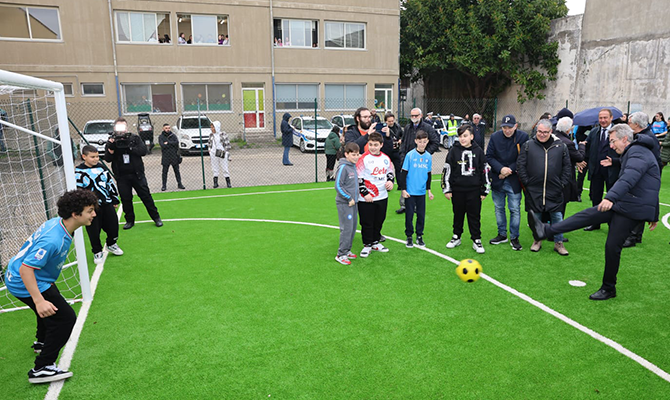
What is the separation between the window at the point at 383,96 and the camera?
29031 millimetres

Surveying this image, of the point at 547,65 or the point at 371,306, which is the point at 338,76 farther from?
the point at 371,306

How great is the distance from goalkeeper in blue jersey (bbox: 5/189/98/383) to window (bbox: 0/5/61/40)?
23.4m

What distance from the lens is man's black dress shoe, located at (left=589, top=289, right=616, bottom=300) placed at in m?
5.61

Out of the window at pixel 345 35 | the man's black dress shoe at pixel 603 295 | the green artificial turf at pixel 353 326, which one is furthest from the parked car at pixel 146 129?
the man's black dress shoe at pixel 603 295

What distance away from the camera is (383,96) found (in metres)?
29.2

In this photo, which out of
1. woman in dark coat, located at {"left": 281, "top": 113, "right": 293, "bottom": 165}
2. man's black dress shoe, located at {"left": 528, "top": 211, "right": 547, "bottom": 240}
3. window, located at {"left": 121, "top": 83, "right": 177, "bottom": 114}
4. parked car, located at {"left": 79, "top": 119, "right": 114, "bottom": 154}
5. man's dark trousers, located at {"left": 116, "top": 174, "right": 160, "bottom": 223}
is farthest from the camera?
window, located at {"left": 121, "top": 83, "right": 177, "bottom": 114}

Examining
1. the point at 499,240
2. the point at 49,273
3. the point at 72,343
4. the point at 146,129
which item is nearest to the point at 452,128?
the point at 146,129

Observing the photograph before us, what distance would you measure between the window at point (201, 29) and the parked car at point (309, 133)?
6.59 meters

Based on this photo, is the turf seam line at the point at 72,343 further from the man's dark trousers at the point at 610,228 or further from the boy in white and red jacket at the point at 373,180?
the man's dark trousers at the point at 610,228

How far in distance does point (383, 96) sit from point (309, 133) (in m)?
8.48

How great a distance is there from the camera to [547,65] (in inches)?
1087

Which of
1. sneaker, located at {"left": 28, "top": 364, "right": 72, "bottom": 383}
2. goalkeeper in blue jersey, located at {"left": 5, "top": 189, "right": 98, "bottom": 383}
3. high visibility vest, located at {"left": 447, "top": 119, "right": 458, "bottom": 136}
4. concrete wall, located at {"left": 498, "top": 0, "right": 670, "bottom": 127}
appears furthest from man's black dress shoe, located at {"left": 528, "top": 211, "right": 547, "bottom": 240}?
concrete wall, located at {"left": 498, "top": 0, "right": 670, "bottom": 127}

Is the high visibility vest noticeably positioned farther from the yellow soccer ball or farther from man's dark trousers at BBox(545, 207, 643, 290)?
the yellow soccer ball

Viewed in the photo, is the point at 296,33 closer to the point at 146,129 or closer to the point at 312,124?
the point at 312,124
